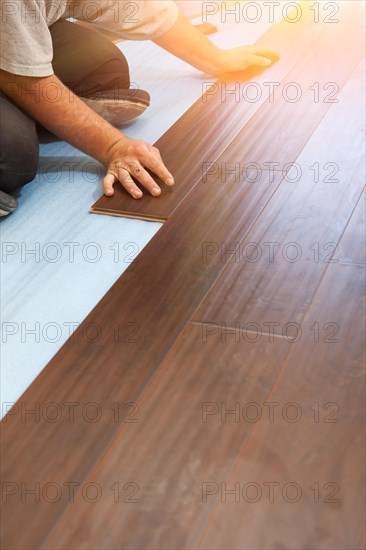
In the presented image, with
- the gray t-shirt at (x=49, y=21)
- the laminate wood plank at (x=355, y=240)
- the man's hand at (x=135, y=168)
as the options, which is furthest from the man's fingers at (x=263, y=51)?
the laminate wood plank at (x=355, y=240)

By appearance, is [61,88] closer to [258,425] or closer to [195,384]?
[195,384]

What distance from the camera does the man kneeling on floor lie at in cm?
208

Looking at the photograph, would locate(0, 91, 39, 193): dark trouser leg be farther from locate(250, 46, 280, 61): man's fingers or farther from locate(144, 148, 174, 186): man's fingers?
locate(250, 46, 280, 61): man's fingers

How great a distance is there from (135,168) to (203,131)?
0.48 metres

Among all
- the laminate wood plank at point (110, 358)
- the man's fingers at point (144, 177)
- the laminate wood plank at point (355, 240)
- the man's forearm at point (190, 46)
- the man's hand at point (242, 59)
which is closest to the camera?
the laminate wood plank at point (110, 358)

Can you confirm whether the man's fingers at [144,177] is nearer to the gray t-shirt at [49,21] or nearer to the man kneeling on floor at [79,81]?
the man kneeling on floor at [79,81]

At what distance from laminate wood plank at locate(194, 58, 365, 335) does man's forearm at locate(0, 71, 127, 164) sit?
58cm

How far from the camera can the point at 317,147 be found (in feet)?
7.61

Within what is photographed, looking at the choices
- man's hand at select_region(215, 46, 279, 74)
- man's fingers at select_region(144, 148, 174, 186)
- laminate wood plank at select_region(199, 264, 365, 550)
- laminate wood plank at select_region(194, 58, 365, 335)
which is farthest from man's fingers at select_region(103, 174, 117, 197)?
man's hand at select_region(215, 46, 279, 74)

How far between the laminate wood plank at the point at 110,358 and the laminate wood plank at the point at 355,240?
267 mm

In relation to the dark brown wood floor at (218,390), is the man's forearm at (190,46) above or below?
above

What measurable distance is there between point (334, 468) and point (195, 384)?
0.34 metres

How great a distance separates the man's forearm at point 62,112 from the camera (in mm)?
2129

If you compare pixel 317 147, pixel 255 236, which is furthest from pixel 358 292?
pixel 317 147
